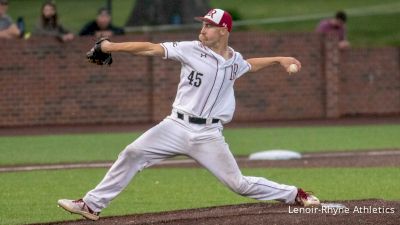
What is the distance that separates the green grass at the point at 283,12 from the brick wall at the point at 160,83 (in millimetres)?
10410

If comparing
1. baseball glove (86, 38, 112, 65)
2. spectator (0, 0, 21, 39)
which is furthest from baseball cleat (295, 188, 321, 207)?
spectator (0, 0, 21, 39)

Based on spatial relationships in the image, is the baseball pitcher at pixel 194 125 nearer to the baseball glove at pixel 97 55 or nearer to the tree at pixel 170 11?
the baseball glove at pixel 97 55

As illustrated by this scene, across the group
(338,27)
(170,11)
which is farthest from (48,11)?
(170,11)

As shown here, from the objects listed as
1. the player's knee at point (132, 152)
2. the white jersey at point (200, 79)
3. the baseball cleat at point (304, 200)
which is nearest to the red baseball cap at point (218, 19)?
the white jersey at point (200, 79)

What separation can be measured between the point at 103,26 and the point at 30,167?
6.77 metres

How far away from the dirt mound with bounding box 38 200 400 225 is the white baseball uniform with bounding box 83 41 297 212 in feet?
1.28

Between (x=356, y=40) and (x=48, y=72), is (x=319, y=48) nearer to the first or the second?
(x=48, y=72)

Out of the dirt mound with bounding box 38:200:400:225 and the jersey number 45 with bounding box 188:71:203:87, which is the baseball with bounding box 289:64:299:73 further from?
the dirt mound with bounding box 38:200:400:225

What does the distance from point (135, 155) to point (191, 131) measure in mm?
583

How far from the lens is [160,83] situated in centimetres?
2388

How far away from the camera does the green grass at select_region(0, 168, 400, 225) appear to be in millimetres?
12391

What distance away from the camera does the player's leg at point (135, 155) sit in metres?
10.7

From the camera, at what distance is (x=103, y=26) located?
2288 cm

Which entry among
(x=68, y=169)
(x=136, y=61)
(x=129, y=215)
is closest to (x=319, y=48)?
(x=136, y=61)
